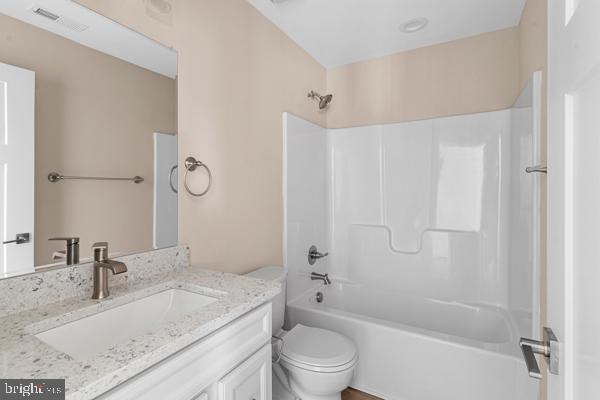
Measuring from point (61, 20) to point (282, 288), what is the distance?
1644mm

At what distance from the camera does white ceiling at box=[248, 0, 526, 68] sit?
6.33ft

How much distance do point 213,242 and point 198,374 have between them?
85 centimetres

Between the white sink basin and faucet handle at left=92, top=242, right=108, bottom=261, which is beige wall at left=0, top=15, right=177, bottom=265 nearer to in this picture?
faucet handle at left=92, top=242, right=108, bottom=261

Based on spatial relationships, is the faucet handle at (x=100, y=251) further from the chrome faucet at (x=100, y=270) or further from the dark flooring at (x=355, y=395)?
the dark flooring at (x=355, y=395)

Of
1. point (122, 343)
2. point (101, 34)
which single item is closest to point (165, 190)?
point (101, 34)

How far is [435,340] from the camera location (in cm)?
175

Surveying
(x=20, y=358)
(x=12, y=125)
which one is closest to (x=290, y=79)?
(x=12, y=125)

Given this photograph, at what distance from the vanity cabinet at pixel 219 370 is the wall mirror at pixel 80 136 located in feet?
1.97

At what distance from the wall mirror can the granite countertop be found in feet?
0.61

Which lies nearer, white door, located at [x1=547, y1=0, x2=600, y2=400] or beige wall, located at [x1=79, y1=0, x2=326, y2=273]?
white door, located at [x1=547, y1=0, x2=600, y2=400]

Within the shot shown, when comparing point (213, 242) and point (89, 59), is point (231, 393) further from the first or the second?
point (89, 59)

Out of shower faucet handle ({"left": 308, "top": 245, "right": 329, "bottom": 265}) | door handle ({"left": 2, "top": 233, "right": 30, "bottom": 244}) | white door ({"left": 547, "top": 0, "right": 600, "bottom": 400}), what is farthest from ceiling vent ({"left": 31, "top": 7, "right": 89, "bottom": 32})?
shower faucet handle ({"left": 308, "top": 245, "right": 329, "bottom": 265})

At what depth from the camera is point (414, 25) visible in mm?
2174

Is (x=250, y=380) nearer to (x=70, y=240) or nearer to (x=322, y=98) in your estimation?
(x=70, y=240)
